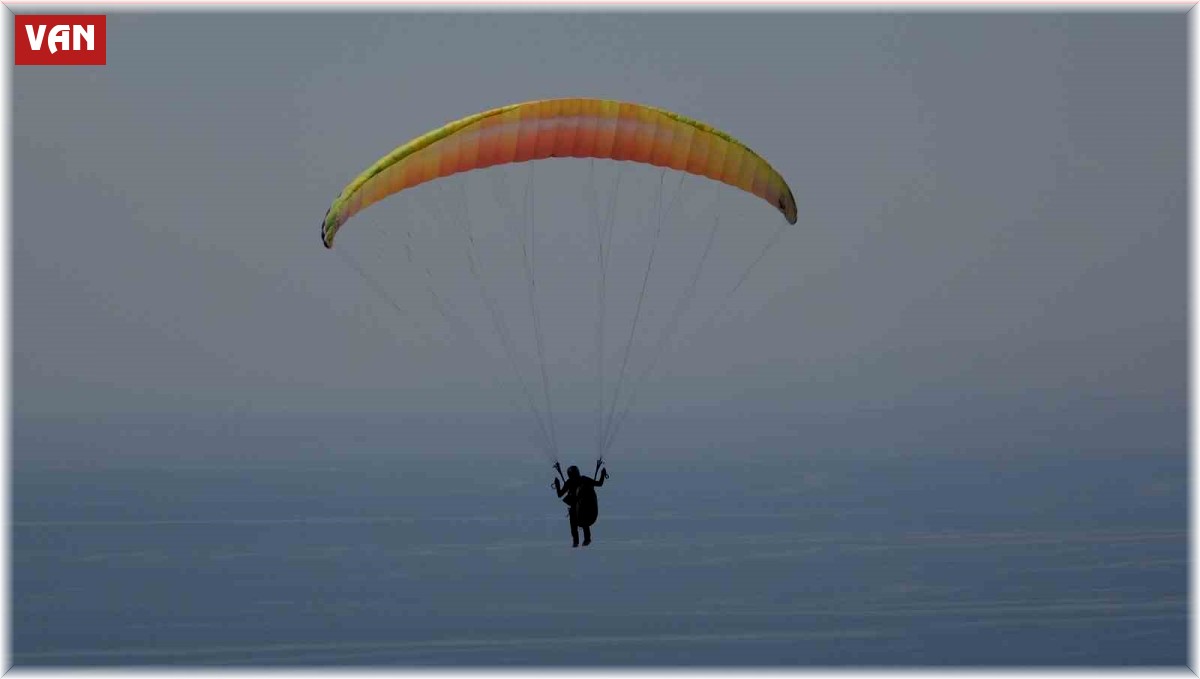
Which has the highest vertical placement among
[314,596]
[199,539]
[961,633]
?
[199,539]

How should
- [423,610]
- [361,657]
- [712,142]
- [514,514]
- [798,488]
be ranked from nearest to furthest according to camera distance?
[712,142], [361,657], [423,610], [514,514], [798,488]

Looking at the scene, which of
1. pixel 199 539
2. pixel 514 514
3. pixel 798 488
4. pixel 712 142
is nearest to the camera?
pixel 712 142

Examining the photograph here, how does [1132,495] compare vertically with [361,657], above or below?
above

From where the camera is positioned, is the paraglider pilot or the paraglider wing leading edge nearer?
the paraglider wing leading edge

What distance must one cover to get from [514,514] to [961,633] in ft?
165

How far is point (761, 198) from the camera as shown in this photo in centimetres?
2545

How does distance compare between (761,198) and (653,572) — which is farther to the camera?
(653,572)

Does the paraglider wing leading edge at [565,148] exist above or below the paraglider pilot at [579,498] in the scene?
above

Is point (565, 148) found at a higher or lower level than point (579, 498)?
higher

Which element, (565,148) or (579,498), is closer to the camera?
(579,498)

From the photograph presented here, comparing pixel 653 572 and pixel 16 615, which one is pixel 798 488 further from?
pixel 16 615

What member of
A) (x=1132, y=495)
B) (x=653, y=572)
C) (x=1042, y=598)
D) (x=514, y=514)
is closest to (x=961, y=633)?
(x=1042, y=598)

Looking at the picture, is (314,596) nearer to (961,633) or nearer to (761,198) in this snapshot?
(961,633)

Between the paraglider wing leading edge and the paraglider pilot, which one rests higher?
the paraglider wing leading edge
